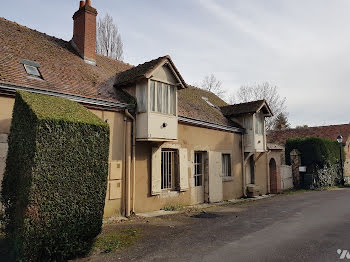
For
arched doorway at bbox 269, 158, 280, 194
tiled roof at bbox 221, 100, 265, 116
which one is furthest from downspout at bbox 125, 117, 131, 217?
arched doorway at bbox 269, 158, 280, 194

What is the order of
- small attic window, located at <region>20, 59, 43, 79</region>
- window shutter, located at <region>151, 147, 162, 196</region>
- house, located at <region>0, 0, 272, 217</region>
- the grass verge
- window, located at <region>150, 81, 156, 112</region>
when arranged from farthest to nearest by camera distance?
window shutter, located at <region>151, 147, 162, 196</region> < window, located at <region>150, 81, 156, 112</region> < house, located at <region>0, 0, 272, 217</region> < small attic window, located at <region>20, 59, 43, 79</region> < the grass verge

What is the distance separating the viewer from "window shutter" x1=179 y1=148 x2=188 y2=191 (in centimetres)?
1129

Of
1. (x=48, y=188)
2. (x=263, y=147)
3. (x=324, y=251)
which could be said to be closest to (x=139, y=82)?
(x=48, y=188)

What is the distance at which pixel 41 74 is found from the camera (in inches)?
343

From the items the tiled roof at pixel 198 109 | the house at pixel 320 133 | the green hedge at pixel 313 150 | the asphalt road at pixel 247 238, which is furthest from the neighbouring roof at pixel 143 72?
the house at pixel 320 133

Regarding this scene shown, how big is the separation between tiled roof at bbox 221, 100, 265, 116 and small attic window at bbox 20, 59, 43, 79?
1047 centimetres

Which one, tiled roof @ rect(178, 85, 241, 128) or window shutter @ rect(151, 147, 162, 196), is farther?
tiled roof @ rect(178, 85, 241, 128)

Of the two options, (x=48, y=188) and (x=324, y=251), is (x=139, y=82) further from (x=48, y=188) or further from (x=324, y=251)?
(x=324, y=251)

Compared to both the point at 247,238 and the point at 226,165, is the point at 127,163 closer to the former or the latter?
the point at 247,238

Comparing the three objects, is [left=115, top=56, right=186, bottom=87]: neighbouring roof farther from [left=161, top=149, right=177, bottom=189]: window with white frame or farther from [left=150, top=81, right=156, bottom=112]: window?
[left=161, top=149, right=177, bottom=189]: window with white frame

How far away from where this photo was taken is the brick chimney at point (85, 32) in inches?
456

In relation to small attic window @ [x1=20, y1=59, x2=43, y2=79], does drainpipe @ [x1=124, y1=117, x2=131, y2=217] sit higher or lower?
lower

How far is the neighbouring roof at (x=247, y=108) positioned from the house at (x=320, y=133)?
14.7 m

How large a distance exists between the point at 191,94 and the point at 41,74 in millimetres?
9105
